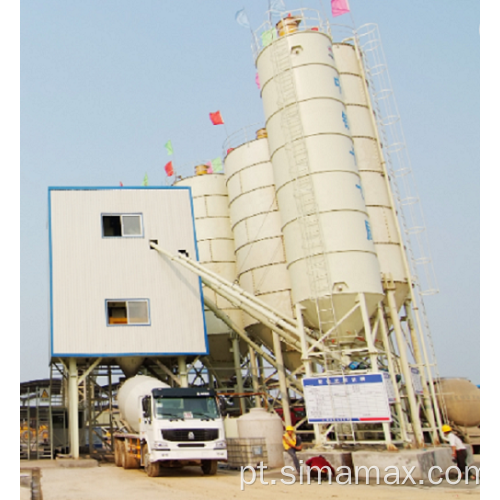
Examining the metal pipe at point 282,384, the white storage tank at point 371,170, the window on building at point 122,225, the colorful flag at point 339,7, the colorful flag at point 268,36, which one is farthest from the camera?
the window on building at point 122,225

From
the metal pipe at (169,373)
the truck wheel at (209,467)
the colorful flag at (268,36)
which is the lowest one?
the truck wheel at (209,467)

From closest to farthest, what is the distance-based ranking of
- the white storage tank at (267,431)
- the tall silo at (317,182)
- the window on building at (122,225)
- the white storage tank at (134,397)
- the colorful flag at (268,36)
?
1. the white storage tank at (134,397)
2. the white storage tank at (267,431)
3. the tall silo at (317,182)
4. the colorful flag at (268,36)
5. the window on building at (122,225)

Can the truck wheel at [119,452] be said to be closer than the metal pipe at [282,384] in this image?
Yes

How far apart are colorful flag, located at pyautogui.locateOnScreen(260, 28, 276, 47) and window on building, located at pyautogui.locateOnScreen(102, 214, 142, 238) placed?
31.6ft

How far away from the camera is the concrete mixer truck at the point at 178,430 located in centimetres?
1766

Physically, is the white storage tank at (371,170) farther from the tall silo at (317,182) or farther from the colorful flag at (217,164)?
the colorful flag at (217,164)

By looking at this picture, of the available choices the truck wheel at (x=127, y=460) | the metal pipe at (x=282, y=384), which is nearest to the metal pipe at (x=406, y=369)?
the metal pipe at (x=282, y=384)

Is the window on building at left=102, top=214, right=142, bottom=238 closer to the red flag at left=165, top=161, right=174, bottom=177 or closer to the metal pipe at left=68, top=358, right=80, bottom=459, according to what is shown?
the metal pipe at left=68, top=358, right=80, bottom=459

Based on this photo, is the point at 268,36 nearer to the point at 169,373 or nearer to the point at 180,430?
the point at 169,373

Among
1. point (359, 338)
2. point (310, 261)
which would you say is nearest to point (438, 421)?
point (359, 338)

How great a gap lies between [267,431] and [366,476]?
4869mm

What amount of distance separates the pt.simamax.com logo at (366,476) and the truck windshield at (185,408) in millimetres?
2041

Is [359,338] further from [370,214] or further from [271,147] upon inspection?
[271,147]

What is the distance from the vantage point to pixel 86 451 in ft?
101
